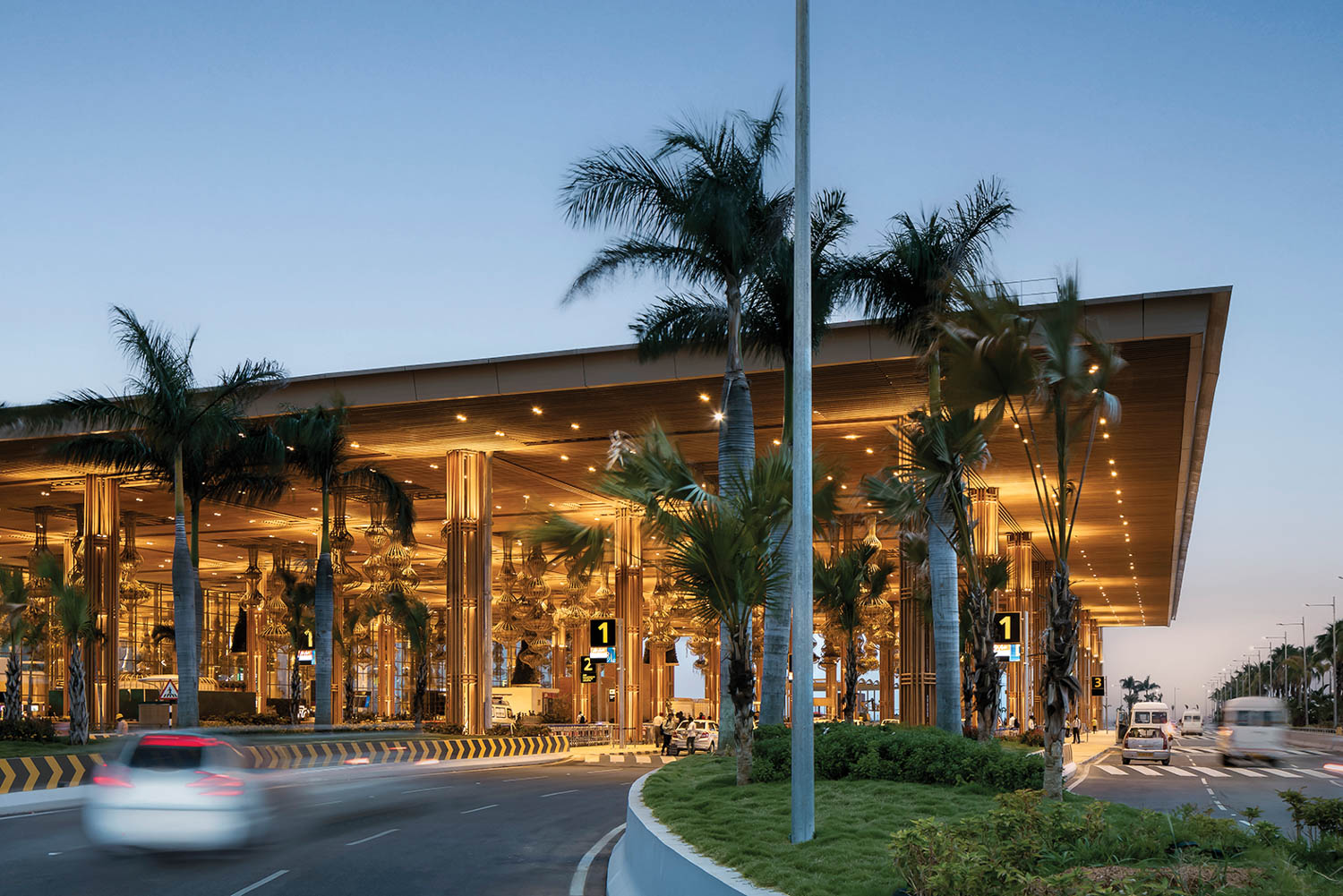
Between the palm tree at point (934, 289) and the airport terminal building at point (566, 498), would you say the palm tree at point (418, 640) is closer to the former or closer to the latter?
the airport terminal building at point (566, 498)

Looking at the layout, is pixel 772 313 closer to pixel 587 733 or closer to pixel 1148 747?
pixel 1148 747

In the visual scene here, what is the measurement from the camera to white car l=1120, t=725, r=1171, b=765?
160 feet

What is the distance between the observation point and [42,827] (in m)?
19.7

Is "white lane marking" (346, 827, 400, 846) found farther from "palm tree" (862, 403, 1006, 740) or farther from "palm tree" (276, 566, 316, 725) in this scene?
"palm tree" (276, 566, 316, 725)

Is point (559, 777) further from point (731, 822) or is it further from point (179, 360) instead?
point (731, 822)

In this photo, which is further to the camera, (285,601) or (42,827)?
(285,601)

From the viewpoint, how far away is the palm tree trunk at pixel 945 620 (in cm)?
2559

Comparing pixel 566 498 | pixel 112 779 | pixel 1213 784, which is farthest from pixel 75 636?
pixel 1213 784

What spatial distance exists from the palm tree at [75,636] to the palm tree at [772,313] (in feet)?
62.1

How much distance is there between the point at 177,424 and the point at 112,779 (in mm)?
21038

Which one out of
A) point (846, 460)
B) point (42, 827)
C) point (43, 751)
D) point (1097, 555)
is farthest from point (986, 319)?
point (1097, 555)

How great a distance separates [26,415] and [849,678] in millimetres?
26102

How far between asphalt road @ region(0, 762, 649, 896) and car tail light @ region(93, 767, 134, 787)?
899 millimetres

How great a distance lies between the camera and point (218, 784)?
14992mm
